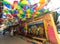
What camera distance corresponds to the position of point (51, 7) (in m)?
1.55

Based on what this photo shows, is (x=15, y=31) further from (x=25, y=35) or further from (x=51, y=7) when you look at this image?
(x=51, y=7)

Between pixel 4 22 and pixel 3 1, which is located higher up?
pixel 3 1

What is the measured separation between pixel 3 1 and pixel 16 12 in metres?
0.23

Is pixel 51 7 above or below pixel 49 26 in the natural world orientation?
above

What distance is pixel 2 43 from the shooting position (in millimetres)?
1680

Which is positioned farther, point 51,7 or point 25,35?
point 25,35

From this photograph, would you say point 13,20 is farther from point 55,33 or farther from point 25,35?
point 55,33

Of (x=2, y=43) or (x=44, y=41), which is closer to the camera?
(x=44, y=41)

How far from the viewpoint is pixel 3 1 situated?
1.59 m

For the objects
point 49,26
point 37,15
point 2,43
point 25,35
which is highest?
point 37,15

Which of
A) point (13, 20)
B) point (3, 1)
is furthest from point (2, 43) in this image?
point (3, 1)

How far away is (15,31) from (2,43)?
0.25 m

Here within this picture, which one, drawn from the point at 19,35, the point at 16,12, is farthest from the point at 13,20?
the point at 19,35

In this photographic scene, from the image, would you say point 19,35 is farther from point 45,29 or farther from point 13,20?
point 45,29
